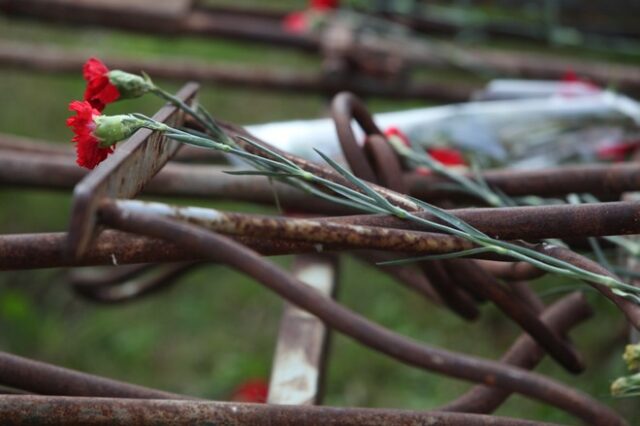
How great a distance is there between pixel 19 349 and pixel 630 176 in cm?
190

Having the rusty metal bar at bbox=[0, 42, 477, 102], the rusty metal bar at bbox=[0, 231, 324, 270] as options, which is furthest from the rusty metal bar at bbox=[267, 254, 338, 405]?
the rusty metal bar at bbox=[0, 42, 477, 102]

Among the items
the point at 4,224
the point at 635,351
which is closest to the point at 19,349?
the point at 4,224

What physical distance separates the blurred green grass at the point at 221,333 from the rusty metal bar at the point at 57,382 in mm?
1359

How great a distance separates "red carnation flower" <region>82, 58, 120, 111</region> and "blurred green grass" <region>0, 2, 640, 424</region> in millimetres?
1543

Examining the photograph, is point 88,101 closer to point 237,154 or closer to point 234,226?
point 237,154

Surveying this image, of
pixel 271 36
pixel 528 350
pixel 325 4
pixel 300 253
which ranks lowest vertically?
pixel 528 350

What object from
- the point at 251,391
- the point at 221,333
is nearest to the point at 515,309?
the point at 251,391

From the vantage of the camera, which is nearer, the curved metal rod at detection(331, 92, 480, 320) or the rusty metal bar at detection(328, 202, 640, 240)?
the rusty metal bar at detection(328, 202, 640, 240)

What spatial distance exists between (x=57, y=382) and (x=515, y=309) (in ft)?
1.99

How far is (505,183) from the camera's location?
5.05ft

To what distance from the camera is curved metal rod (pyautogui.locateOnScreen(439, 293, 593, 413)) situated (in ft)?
4.21

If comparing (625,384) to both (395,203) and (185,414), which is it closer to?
(395,203)

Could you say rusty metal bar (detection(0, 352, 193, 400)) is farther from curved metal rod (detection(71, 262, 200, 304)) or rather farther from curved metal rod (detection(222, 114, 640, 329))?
curved metal rod (detection(71, 262, 200, 304))

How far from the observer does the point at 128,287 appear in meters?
2.50
